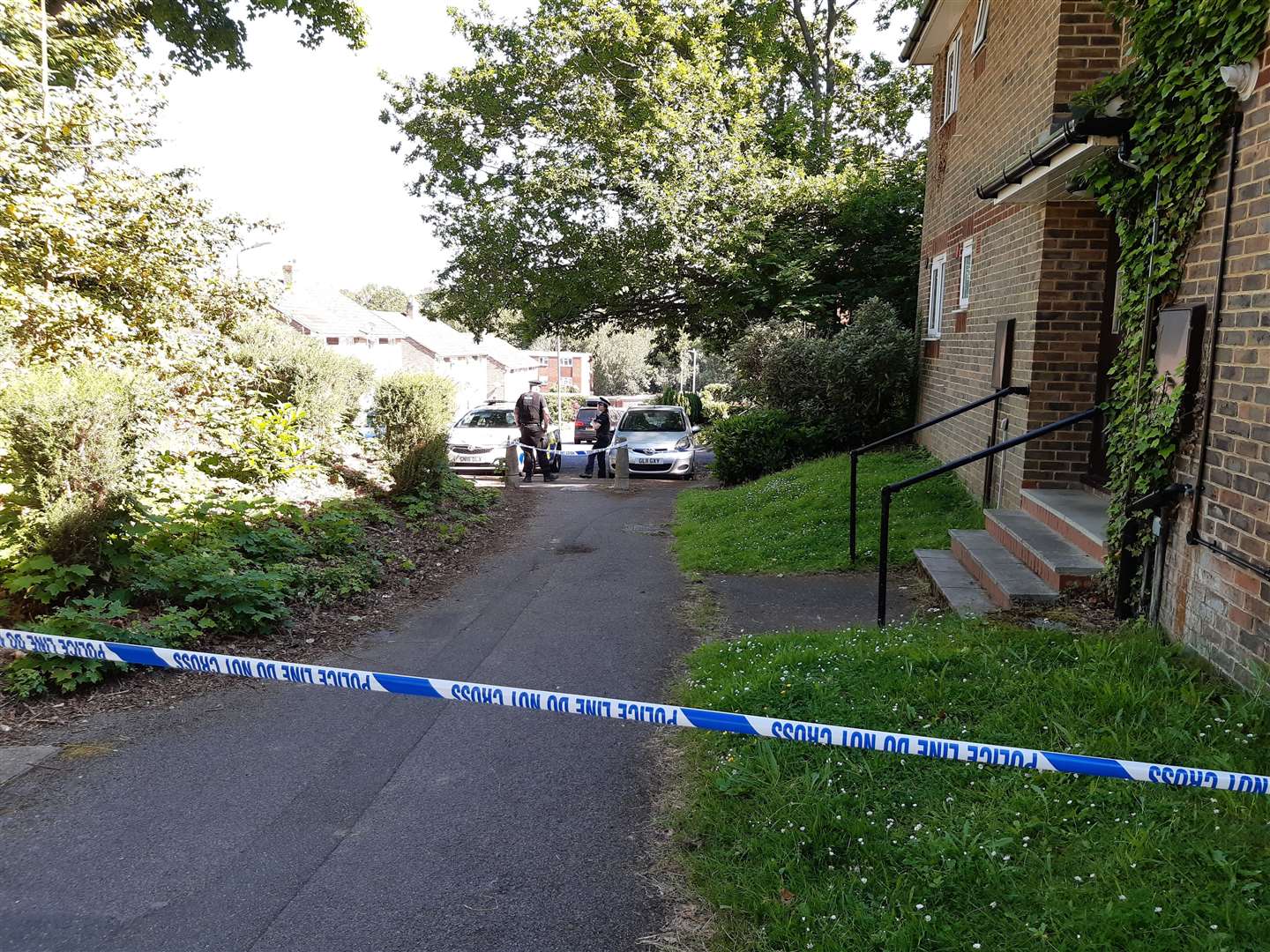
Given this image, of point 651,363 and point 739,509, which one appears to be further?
point 651,363

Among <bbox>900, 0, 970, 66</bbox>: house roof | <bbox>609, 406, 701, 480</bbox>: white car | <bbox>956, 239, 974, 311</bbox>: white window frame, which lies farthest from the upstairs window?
<bbox>609, 406, 701, 480</bbox>: white car

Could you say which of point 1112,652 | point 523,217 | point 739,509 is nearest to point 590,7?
point 523,217

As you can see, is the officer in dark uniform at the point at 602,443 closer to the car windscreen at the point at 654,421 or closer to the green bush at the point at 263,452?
the car windscreen at the point at 654,421

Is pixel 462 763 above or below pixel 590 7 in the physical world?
below

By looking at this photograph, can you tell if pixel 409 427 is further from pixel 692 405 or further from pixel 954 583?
pixel 692 405

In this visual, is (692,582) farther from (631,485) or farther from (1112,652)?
(631,485)

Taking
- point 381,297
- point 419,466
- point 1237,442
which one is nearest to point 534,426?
point 419,466

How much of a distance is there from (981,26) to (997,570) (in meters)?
8.27

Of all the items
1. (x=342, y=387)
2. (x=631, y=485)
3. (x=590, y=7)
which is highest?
(x=590, y=7)

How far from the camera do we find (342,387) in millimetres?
13508

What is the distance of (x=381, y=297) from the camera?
137000mm

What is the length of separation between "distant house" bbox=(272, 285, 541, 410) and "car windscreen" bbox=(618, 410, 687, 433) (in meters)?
18.3

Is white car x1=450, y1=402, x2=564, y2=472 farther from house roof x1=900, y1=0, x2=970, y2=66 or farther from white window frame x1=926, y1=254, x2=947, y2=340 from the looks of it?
house roof x1=900, y1=0, x2=970, y2=66

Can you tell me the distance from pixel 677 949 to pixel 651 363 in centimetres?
2814
